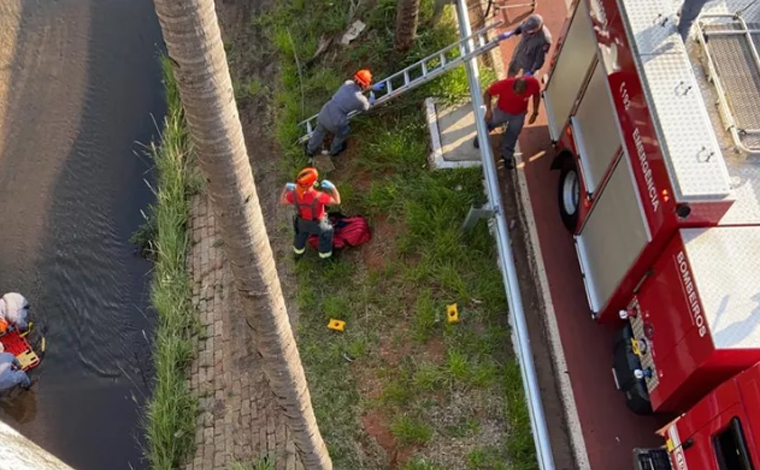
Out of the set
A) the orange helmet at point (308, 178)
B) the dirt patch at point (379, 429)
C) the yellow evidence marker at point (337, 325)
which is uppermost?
the orange helmet at point (308, 178)

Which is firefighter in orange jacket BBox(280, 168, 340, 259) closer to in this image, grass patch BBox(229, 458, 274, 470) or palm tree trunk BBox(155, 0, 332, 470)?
grass patch BBox(229, 458, 274, 470)

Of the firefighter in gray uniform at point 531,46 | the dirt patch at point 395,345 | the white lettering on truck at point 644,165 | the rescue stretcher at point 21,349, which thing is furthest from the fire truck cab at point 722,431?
the rescue stretcher at point 21,349

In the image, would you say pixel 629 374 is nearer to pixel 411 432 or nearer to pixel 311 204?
pixel 411 432

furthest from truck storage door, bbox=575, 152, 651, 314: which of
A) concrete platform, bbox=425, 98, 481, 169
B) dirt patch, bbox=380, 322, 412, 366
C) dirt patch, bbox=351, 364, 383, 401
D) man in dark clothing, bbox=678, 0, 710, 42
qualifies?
dirt patch, bbox=351, 364, 383, 401

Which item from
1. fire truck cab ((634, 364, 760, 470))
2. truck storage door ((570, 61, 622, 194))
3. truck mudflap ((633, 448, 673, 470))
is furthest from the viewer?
truck storage door ((570, 61, 622, 194))

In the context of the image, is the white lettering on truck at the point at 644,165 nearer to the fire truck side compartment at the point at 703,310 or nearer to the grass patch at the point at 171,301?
the fire truck side compartment at the point at 703,310

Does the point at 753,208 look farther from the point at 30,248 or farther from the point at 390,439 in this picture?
the point at 30,248
